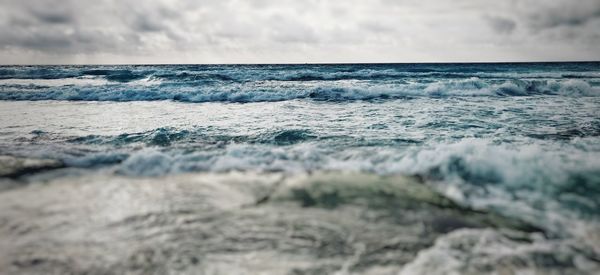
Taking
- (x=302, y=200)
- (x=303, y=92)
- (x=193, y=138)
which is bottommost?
(x=302, y=200)

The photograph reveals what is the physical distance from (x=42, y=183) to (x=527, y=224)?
16.4 feet

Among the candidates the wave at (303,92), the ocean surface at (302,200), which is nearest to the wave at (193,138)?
the ocean surface at (302,200)

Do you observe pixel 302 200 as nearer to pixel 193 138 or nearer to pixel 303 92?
pixel 193 138

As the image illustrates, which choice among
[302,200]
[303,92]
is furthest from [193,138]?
[303,92]

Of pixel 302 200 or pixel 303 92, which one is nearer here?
pixel 302 200

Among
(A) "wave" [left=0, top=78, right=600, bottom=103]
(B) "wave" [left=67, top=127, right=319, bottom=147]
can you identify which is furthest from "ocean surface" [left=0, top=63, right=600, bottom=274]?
(A) "wave" [left=0, top=78, right=600, bottom=103]

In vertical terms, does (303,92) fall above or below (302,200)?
above

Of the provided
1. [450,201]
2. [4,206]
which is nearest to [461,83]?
[450,201]

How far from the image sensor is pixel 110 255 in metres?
2.57

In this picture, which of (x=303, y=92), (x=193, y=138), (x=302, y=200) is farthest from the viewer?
(x=303, y=92)

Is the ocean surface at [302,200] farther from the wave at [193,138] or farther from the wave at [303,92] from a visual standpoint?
the wave at [303,92]

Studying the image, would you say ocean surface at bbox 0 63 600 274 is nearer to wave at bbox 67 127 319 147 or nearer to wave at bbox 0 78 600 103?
wave at bbox 67 127 319 147

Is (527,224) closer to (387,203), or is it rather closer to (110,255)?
(387,203)

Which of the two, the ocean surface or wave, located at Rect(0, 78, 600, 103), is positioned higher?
wave, located at Rect(0, 78, 600, 103)
